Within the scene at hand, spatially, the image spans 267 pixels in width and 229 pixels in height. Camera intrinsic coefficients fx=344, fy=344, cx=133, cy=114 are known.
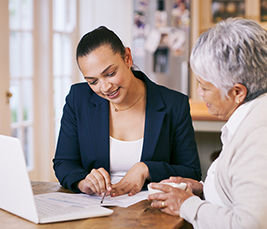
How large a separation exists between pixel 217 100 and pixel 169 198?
0.33 m

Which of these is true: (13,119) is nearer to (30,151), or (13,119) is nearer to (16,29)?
(30,151)

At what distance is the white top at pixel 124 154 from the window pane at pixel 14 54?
1.82 meters

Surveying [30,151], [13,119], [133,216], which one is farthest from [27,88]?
[133,216]

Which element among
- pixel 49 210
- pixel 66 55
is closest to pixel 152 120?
pixel 49 210

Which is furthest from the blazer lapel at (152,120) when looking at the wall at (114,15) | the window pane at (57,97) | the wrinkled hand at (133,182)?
Result: the wall at (114,15)

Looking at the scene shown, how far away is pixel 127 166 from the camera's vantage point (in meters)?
1.47

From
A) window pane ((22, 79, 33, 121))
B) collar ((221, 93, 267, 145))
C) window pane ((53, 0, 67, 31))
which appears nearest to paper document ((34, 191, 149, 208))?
collar ((221, 93, 267, 145))

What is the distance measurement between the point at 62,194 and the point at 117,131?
40 centimetres

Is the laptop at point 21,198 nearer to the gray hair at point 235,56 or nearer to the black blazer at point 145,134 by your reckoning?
the black blazer at point 145,134

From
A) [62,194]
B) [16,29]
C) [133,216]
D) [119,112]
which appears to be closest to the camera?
[133,216]

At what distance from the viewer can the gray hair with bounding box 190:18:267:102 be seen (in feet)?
3.02

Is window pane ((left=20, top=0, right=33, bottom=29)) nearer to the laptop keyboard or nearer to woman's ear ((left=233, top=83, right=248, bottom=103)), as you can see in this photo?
the laptop keyboard

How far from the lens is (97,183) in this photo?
3.94ft

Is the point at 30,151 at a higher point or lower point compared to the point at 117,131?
lower
